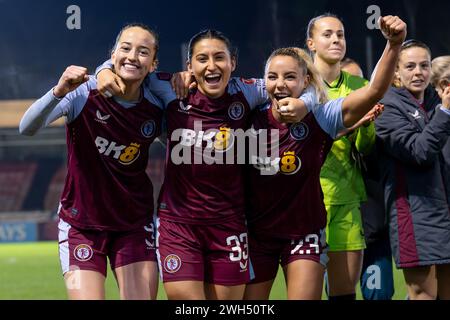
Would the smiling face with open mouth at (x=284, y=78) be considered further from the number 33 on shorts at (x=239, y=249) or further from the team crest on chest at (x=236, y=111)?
the number 33 on shorts at (x=239, y=249)

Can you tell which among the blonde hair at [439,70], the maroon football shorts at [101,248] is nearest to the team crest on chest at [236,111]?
the maroon football shorts at [101,248]

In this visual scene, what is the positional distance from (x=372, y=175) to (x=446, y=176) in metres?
0.44

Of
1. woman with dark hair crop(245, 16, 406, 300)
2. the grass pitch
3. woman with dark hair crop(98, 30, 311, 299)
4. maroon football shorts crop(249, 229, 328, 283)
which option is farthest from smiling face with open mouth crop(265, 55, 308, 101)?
the grass pitch

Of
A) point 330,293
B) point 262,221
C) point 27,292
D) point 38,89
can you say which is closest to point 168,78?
point 262,221

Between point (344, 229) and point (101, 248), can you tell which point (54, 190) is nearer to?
point (344, 229)

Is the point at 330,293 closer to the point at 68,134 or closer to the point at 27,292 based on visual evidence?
the point at 68,134

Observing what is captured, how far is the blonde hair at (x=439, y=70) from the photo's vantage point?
500cm

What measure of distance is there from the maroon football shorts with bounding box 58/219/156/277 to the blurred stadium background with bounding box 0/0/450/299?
35.4 ft

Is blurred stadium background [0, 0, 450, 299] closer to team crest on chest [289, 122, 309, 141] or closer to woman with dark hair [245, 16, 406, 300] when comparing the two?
woman with dark hair [245, 16, 406, 300]

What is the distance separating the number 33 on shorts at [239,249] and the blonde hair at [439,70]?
1.58 m

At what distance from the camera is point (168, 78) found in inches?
177

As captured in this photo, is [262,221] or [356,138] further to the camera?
[356,138]

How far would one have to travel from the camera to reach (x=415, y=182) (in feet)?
15.9

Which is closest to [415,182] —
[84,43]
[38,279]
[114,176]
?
[114,176]
